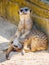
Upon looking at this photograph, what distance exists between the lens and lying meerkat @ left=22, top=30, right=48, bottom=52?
19.3 ft

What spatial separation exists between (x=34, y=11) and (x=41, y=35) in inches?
36.2

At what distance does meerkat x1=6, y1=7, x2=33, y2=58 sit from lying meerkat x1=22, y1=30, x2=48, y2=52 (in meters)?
0.18

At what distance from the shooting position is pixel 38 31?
620cm

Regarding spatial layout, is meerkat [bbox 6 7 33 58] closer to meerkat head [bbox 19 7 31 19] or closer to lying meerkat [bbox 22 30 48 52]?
meerkat head [bbox 19 7 31 19]

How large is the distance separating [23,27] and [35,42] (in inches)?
24.3

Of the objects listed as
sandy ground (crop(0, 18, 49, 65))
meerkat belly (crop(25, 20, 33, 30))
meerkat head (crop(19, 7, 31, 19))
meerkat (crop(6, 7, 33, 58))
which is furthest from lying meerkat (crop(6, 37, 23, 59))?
meerkat head (crop(19, 7, 31, 19))

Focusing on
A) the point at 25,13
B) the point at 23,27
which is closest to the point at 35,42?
the point at 23,27

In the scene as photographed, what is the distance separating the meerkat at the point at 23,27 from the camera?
601 cm

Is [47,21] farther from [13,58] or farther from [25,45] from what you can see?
[13,58]

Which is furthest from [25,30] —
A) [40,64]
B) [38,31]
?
[40,64]

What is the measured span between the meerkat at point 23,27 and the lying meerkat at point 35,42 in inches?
7.0

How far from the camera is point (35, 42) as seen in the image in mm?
5902

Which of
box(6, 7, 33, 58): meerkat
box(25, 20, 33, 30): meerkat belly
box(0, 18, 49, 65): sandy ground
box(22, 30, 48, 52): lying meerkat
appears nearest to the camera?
box(0, 18, 49, 65): sandy ground

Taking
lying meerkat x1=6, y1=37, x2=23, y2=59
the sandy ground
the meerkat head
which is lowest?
the sandy ground
